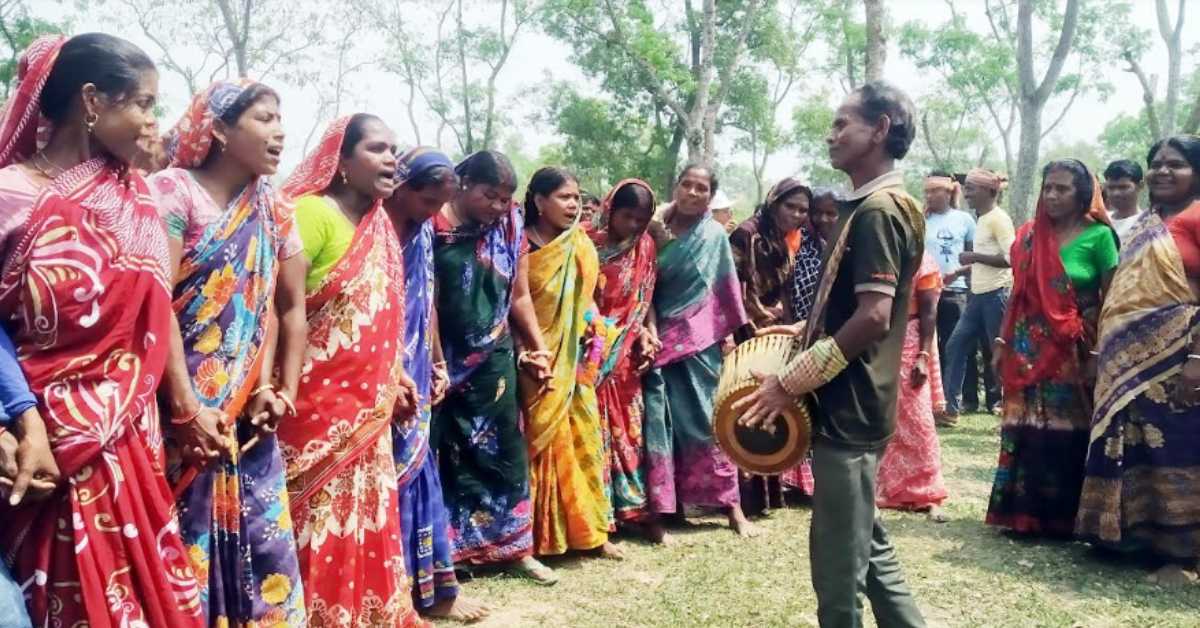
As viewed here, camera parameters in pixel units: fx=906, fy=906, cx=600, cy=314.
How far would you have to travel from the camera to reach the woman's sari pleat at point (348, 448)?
3.30m

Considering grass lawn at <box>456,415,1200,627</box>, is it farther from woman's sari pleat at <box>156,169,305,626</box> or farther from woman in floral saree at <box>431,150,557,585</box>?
woman's sari pleat at <box>156,169,305,626</box>

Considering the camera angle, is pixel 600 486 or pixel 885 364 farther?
pixel 600 486

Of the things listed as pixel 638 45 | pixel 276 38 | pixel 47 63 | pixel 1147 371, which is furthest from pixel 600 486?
pixel 276 38

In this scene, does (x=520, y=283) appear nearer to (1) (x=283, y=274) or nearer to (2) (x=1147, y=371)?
(1) (x=283, y=274)

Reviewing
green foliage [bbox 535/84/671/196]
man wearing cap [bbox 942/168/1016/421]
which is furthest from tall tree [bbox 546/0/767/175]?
man wearing cap [bbox 942/168/1016/421]

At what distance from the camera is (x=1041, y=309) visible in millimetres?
5156

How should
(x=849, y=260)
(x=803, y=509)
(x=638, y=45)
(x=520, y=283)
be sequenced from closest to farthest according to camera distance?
(x=849, y=260) < (x=520, y=283) < (x=803, y=509) < (x=638, y=45)

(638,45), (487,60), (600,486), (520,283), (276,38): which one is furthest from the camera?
(487,60)

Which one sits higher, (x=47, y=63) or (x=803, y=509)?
(x=47, y=63)

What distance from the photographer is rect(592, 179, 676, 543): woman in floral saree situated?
16.9 ft

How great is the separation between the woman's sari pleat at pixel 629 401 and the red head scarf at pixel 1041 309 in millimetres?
2114

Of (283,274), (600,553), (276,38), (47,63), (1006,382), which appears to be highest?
(276,38)

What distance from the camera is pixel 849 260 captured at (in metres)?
2.90

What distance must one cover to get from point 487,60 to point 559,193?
2852cm
